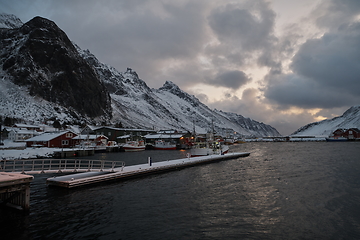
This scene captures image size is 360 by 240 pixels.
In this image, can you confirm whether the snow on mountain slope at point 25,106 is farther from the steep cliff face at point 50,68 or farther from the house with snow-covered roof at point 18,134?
the house with snow-covered roof at point 18,134

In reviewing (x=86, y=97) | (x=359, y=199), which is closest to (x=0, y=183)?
(x=359, y=199)

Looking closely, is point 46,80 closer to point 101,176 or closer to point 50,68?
point 50,68

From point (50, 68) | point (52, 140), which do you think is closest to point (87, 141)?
point (52, 140)

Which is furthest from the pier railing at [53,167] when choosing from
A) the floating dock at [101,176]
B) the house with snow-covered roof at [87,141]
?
the house with snow-covered roof at [87,141]

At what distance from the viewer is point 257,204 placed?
1841cm

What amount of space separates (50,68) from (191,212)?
180 meters

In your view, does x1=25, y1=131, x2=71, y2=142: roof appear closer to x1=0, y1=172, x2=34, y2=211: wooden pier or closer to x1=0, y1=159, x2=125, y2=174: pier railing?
x1=0, y1=159, x2=125, y2=174: pier railing

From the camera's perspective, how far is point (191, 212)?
16.4 metres

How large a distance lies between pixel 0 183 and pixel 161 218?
1070 cm

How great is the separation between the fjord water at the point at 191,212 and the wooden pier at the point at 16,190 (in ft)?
2.36

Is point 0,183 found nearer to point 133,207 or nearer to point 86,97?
point 133,207

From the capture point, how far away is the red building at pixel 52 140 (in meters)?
72.4

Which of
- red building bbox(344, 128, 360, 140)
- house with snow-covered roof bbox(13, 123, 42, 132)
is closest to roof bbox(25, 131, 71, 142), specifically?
house with snow-covered roof bbox(13, 123, 42, 132)

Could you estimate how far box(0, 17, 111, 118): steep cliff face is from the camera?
145 metres
